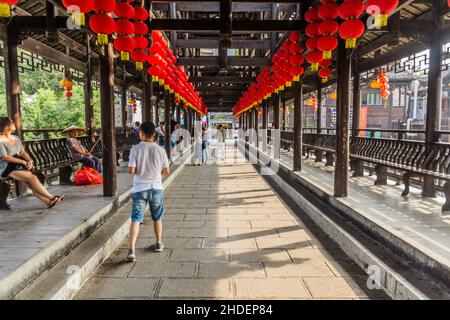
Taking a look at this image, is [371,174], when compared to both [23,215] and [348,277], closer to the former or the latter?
[348,277]

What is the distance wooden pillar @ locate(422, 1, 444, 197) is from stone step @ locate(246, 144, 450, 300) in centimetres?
213

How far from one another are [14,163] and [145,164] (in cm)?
286

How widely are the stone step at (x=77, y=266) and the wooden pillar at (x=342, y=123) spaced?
13.1 ft

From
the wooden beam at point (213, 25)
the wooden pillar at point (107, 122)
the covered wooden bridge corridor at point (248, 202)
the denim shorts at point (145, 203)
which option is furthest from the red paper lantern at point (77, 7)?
the wooden beam at point (213, 25)

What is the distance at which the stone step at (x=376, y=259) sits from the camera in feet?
11.3

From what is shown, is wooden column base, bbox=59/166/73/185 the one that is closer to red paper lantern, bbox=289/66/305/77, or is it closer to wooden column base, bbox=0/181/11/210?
wooden column base, bbox=0/181/11/210

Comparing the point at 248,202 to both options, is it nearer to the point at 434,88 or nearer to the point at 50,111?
the point at 434,88

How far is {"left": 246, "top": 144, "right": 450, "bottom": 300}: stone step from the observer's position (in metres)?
3.44

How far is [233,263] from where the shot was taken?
14.6 feet

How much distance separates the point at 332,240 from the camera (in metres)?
5.46

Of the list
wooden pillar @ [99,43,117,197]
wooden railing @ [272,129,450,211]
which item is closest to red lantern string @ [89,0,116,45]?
wooden pillar @ [99,43,117,197]

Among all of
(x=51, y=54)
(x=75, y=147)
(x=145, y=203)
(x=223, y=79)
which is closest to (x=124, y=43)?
(x=145, y=203)

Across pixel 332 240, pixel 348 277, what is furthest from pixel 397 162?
pixel 348 277
